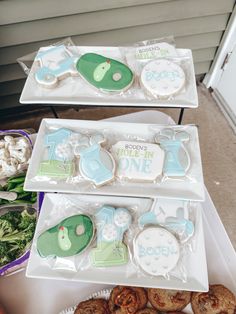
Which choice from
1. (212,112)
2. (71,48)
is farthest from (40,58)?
(212,112)

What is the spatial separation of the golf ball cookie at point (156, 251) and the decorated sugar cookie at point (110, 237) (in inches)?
1.6

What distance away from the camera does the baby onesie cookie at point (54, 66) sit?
74 centimetres

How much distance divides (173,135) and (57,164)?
1.01ft

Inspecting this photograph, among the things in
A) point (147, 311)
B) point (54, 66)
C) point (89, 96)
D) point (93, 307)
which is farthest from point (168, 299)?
point (54, 66)

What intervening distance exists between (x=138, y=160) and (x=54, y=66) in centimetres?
36

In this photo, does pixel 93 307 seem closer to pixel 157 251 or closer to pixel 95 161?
pixel 157 251

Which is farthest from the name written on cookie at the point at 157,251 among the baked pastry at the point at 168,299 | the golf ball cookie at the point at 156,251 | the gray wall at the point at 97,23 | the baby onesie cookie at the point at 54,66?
the gray wall at the point at 97,23

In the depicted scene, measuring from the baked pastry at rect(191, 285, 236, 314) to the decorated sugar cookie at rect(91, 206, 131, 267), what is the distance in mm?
215

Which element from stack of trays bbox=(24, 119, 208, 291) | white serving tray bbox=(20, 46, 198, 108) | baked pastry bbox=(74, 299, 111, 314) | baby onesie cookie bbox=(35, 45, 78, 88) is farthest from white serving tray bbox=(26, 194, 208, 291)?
baby onesie cookie bbox=(35, 45, 78, 88)

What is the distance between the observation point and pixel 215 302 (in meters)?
0.68

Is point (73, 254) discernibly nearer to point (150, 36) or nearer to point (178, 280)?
point (178, 280)

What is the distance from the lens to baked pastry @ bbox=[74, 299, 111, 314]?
2.28 ft

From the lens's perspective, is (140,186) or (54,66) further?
(54,66)

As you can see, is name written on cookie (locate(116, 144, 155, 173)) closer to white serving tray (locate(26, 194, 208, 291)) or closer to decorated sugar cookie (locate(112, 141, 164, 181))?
decorated sugar cookie (locate(112, 141, 164, 181))
